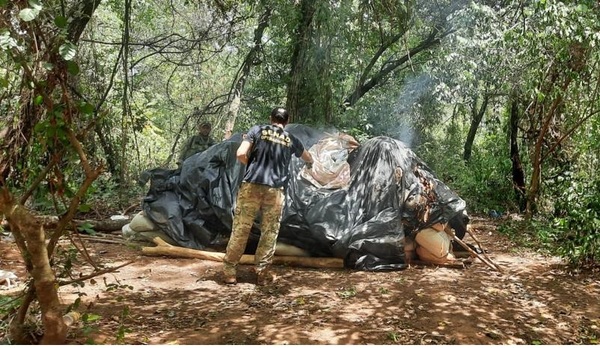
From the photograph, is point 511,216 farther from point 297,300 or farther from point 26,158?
point 26,158

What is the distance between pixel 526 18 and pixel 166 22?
8.05 meters

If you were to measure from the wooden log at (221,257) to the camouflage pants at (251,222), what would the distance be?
614 millimetres

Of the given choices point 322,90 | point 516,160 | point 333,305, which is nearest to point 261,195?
point 333,305

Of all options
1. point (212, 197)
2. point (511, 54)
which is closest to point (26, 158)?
point (212, 197)

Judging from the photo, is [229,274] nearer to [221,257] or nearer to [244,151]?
[221,257]

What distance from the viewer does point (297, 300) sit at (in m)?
3.69

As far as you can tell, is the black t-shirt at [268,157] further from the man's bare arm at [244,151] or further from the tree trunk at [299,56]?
the tree trunk at [299,56]

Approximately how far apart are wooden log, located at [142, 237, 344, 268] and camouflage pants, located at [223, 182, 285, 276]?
61 cm

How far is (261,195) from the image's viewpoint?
13.6 feet

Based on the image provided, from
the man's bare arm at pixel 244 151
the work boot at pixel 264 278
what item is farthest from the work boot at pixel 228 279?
the man's bare arm at pixel 244 151

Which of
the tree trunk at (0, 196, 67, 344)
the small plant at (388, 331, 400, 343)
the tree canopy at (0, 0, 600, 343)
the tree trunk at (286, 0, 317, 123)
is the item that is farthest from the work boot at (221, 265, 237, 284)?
the tree trunk at (286, 0, 317, 123)

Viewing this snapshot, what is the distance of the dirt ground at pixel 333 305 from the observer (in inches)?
116

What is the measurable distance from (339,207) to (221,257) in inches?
49.1

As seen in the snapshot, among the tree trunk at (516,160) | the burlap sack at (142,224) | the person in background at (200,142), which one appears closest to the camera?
the burlap sack at (142,224)
